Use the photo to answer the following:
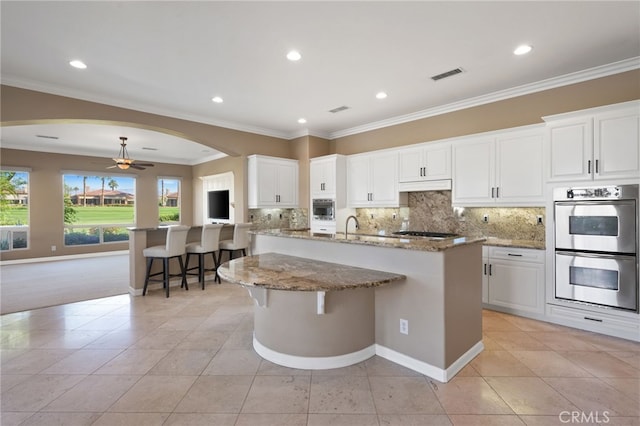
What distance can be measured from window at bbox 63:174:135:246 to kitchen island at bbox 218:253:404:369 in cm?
839

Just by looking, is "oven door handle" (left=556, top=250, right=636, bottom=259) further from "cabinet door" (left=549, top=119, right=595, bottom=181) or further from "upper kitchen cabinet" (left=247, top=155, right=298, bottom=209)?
"upper kitchen cabinet" (left=247, top=155, right=298, bottom=209)

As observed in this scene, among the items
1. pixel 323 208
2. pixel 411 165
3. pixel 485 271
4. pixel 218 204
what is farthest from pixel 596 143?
pixel 218 204

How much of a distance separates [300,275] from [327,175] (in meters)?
3.71

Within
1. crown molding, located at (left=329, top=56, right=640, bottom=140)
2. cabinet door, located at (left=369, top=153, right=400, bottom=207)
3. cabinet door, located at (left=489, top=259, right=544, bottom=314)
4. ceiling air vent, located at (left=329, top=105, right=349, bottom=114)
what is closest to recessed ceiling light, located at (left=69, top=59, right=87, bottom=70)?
ceiling air vent, located at (left=329, top=105, right=349, bottom=114)

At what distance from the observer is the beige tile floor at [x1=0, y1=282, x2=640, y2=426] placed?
2.02m

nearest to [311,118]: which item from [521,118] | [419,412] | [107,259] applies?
[521,118]

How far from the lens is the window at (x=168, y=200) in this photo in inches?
398

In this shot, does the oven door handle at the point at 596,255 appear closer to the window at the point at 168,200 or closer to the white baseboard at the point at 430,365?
the white baseboard at the point at 430,365

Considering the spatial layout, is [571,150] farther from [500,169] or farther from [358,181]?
[358,181]

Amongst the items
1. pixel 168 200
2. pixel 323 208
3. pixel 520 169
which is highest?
pixel 520 169

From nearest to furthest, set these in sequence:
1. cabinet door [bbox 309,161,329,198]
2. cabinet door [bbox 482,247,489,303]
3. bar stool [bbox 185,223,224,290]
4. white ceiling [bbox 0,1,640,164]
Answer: white ceiling [bbox 0,1,640,164] < cabinet door [bbox 482,247,489,303] < bar stool [bbox 185,223,224,290] < cabinet door [bbox 309,161,329,198]

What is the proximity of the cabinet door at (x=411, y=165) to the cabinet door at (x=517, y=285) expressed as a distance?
1738 mm

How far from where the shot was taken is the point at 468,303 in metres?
2.70

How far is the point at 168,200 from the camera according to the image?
33.9 ft
